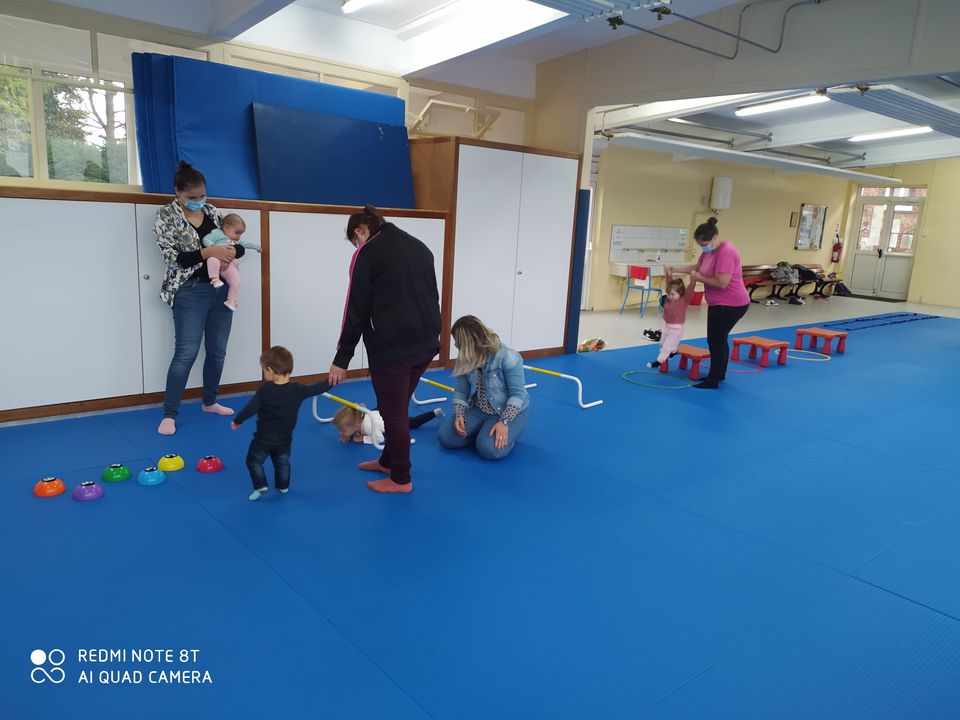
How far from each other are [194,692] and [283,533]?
1131 millimetres

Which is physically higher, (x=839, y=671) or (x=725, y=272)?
(x=725, y=272)

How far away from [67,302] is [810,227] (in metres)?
17.2

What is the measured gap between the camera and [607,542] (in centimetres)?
346

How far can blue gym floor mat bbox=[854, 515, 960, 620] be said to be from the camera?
10.1 feet

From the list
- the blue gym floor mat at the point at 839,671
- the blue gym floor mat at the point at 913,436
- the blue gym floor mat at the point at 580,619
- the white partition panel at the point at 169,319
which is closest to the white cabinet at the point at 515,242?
the white partition panel at the point at 169,319

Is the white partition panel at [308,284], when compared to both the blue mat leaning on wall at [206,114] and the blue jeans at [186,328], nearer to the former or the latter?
the blue mat leaning on wall at [206,114]

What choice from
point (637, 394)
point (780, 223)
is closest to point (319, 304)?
point (637, 394)

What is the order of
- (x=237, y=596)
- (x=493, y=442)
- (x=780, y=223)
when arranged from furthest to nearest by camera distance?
(x=780, y=223) < (x=493, y=442) < (x=237, y=596)

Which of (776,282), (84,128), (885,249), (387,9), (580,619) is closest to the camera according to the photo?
(580,619)

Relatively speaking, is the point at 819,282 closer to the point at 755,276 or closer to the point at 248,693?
the point at 755,276

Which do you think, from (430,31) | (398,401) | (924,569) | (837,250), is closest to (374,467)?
(398,401)

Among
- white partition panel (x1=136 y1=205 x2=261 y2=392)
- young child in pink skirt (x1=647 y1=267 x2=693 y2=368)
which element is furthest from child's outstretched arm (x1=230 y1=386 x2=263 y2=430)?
young child in pink skirt (x1=647 y1=267 x2=693 y2=368)

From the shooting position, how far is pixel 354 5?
6844mm

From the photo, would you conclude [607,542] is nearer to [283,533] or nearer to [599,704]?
[599,704]
